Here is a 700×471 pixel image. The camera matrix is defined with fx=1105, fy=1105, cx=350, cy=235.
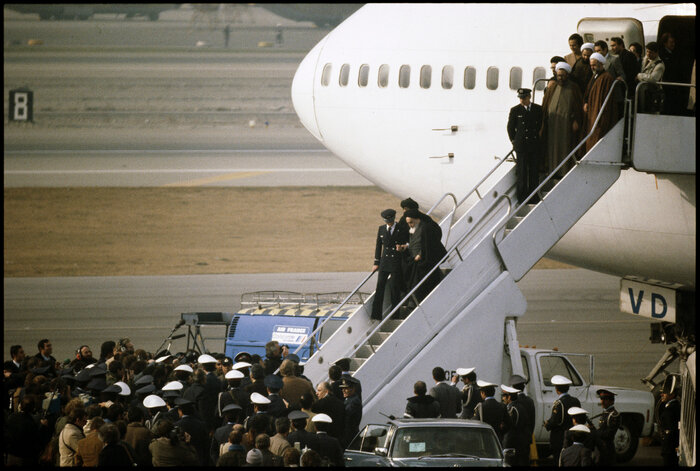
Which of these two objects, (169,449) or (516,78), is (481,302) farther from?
(516,78)

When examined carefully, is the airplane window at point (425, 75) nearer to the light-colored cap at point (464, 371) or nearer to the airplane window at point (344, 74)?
the airplane window at point (344, 74)

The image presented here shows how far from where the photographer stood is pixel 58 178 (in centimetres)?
5556

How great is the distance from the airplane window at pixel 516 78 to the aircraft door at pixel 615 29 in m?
2.06

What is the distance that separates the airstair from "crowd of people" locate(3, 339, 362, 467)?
843mm

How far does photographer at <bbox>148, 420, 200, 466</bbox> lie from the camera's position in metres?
12.4

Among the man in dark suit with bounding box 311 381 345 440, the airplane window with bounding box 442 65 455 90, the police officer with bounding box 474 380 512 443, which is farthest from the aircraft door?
the man in dark suit with bounding box 311 381 345 440

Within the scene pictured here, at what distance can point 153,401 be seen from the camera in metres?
14.4

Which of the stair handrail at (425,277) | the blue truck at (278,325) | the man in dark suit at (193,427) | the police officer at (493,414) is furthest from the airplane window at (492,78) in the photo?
the man in dark suit at (193,427)

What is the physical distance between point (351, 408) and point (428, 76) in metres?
10.1

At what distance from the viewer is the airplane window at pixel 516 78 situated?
854 inches

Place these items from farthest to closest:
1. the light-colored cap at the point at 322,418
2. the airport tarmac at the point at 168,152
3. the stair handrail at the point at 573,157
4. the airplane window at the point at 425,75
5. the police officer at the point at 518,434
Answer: the airport tarmac at the point at 168,152 → the airplane window at the point at 425,75 → the stair handrail at the point at 573,157 → the police officer at the point at 518,434 → the light-colored cap at the point at 322,418

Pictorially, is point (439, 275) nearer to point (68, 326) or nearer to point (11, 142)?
point (68, 326)

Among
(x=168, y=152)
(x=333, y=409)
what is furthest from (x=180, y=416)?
(x=168, y=152)

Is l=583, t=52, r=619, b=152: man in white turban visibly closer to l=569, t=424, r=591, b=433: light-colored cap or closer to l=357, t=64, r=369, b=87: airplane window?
l=569, t=424, r=591, b=433: light-colored cap
